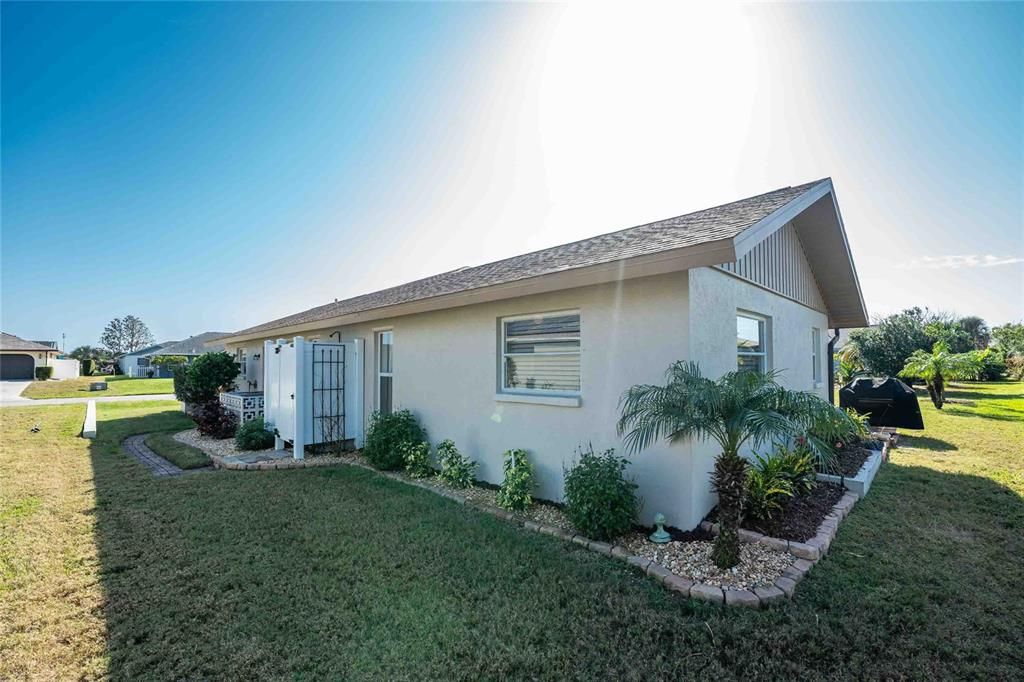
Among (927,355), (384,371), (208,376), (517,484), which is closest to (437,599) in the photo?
(517,484)

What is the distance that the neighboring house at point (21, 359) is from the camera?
40.4 metres

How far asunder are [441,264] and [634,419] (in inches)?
505

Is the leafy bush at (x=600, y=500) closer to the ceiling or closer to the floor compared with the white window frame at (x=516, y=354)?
closer to the floor

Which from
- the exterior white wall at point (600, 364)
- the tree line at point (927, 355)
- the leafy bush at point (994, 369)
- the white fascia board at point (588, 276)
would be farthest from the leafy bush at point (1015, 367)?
the white fascia board at point (588, 276)

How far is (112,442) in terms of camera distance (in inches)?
428

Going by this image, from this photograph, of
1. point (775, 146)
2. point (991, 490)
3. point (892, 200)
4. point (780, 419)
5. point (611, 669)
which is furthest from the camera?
point (892, 200)

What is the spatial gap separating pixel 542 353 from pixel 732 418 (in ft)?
9.58

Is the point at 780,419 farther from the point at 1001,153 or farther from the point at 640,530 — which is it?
the point at 1001,153

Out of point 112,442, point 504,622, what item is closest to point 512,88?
point 504,622

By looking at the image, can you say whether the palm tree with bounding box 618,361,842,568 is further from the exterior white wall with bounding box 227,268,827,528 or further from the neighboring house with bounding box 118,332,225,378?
the neighboring house with bounding box 118,332,225,378

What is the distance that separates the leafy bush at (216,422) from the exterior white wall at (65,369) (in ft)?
158

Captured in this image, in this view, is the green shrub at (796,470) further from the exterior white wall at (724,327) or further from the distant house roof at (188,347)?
the distant house roof at (188,347)

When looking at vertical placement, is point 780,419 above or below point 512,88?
below

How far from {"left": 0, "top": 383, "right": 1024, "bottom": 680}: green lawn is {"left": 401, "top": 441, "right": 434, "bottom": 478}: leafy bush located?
1100 millimetres
